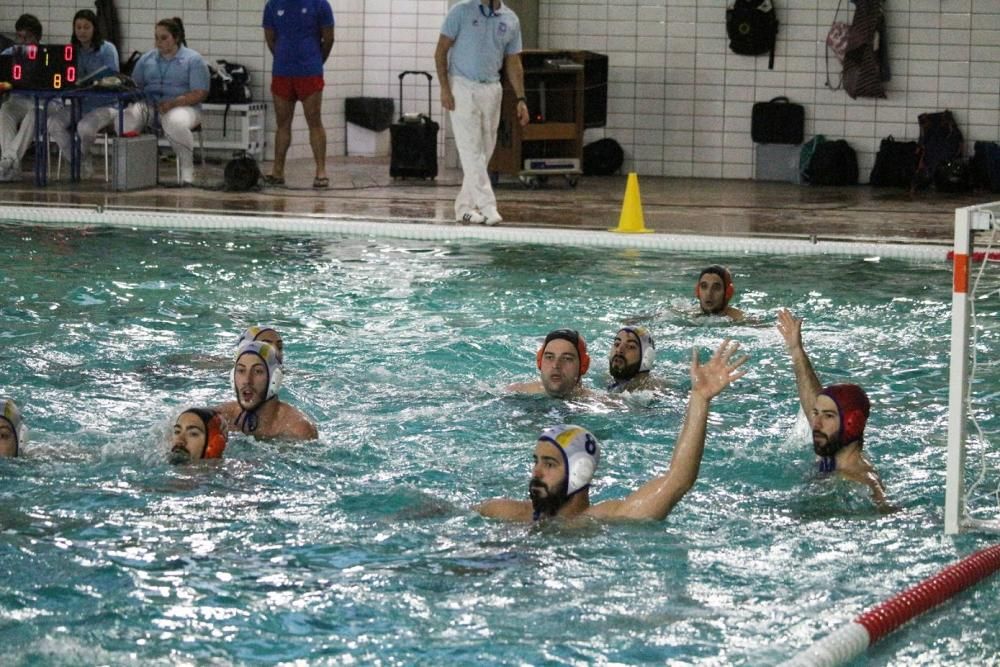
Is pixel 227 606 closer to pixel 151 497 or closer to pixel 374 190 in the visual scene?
pixel 151 497

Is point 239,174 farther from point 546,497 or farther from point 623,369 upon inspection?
point 546,497

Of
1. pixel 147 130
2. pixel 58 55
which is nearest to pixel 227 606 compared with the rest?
pixel 58 55

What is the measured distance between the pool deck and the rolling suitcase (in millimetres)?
155

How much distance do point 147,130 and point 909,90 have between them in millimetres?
8651

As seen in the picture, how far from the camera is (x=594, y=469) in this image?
613cm

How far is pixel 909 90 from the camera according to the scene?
18453mm

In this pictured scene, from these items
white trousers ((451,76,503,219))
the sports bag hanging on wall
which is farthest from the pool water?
the sports bag hanging on wall

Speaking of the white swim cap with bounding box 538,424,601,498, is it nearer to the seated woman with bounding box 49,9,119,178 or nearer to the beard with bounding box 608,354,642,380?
the beard with bounding box 608,354,642,380

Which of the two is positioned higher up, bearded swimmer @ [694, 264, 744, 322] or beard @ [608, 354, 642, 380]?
bearded swimmer @ [694, 264, 744, 322]

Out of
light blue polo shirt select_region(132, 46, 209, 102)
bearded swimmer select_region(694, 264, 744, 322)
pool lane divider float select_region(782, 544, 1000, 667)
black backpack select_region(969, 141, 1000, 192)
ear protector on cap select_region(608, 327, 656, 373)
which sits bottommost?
pool lane divider float select_region(782, 544, 1000, 667)

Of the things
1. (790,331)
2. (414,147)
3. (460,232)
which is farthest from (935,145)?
(790,331)

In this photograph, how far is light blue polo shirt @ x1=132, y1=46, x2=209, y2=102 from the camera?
1666cm

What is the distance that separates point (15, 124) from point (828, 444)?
1243 centimetres

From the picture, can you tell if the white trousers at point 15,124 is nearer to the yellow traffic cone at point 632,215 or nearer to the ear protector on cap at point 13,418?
the yellow traffic cone at point 632,215
